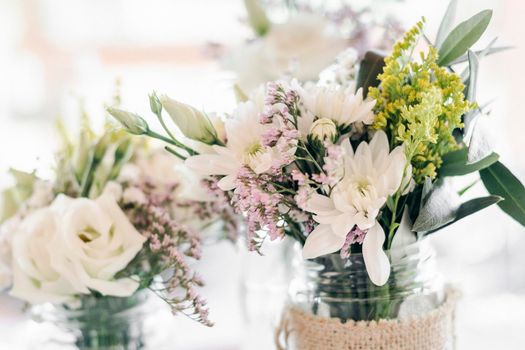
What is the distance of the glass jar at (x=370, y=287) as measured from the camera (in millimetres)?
649

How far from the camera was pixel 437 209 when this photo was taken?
1.94 ft

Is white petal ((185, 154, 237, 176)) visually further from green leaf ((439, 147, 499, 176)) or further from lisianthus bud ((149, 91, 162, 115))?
green leaf ((439, 147, 499, 176))

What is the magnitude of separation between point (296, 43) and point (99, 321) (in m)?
0.44

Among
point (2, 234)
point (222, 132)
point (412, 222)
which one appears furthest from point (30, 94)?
point (412, 222)

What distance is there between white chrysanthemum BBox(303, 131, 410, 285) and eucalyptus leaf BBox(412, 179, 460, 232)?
4 cm

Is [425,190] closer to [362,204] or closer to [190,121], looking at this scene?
[362,204]

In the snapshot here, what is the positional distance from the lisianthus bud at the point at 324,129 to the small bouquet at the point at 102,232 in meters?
0.18

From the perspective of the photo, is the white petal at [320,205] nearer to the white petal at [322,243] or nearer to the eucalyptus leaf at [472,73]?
the white petal at [322,243]

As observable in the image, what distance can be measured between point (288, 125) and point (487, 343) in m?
0.54

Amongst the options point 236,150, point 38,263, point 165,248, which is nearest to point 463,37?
point 236,150

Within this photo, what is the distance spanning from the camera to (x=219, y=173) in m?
0.63

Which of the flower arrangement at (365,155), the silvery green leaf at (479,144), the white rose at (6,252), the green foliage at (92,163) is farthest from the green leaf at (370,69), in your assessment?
the white rose at (6,252)

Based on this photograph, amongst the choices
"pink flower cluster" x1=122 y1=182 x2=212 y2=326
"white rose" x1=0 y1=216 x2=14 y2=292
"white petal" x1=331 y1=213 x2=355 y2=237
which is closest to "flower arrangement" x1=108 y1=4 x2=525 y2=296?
"white petal" x1=331 y1=213 x2=355 y2=237

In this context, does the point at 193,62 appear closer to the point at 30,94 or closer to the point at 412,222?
the point at 30,94
